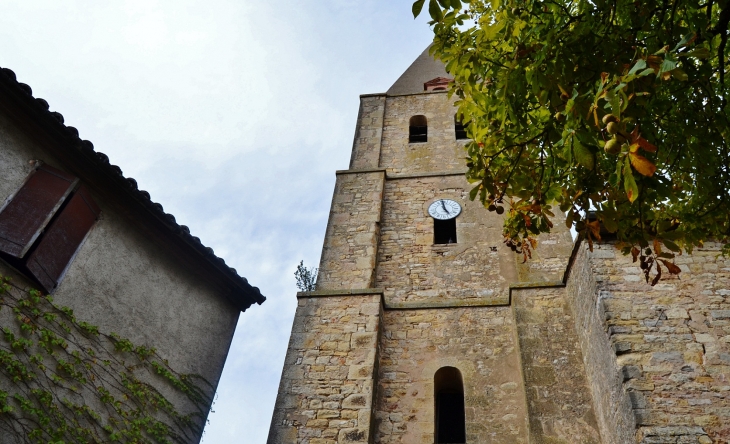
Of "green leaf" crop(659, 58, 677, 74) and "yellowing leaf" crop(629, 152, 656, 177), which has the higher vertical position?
"green leaf" crop(659, 58, 677, 74)

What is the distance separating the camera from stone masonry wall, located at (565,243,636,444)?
5.52m

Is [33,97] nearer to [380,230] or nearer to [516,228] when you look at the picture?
[516,228]

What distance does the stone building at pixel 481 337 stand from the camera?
554cm

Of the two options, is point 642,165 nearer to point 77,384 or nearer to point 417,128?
point 77,384

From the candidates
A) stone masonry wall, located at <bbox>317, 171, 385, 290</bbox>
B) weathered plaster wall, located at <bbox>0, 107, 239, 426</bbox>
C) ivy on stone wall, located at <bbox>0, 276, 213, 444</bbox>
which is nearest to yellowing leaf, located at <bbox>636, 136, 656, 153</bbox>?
ivy on stone wall, located at <bbox>0, 276, 213, 444</bbox>

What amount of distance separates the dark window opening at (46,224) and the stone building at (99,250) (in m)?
0.01

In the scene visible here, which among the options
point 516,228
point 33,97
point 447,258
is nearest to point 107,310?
point 33,97

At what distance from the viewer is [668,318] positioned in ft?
19.4

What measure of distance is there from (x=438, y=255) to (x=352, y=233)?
5.18 ft

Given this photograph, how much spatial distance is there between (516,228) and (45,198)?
5068 mm

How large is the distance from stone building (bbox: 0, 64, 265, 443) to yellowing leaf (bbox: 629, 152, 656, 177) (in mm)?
5552

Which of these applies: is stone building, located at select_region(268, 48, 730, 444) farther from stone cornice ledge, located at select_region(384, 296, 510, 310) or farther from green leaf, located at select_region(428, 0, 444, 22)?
green leaf, located at select_region(428, 0, 444, 22)

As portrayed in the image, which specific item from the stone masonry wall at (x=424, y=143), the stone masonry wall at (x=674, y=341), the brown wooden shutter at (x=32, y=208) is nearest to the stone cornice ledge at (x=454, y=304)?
Answer: the stone masonry wall at (x=674, y=341)

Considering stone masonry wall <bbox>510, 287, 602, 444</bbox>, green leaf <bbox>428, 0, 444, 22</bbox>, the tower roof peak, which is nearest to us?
green leaf <bbox>428, 0, 444, 22</bbox>
